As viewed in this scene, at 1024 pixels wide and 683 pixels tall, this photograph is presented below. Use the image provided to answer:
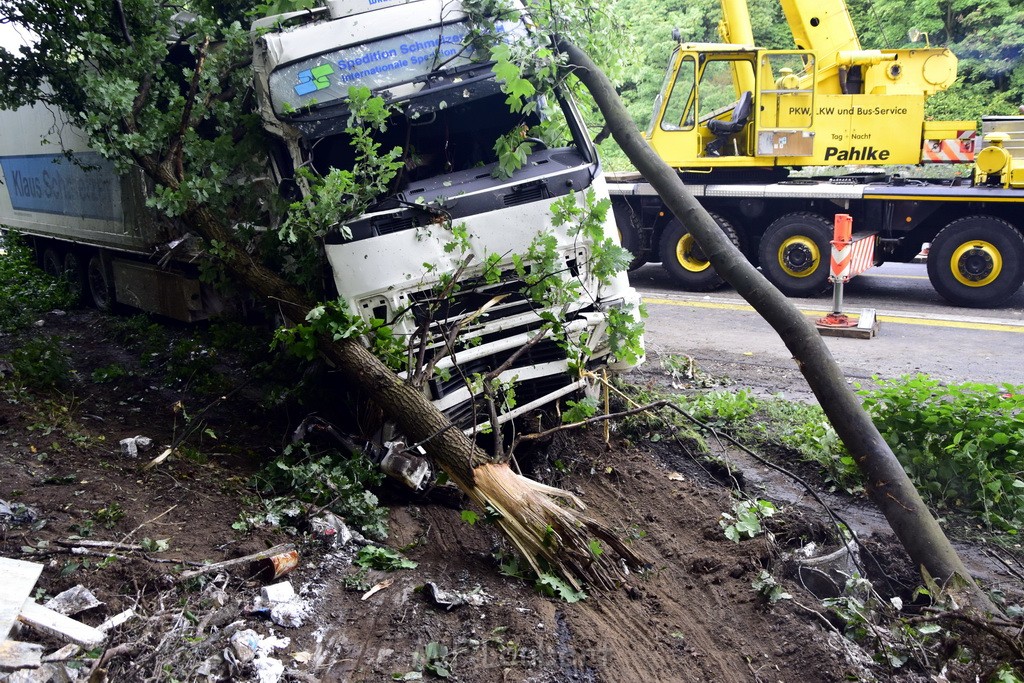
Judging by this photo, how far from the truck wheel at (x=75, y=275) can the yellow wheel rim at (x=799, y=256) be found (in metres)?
8.90

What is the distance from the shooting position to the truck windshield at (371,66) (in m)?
5.81

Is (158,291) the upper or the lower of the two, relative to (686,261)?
upper

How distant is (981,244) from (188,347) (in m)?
8.85

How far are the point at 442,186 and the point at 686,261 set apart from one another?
645cm

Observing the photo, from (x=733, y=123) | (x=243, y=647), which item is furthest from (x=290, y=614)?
(x=733, y=123)

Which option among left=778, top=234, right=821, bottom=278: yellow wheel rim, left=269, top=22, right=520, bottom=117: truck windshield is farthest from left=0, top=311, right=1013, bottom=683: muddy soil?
left=778, top=234, right=821, bottom=278: yellow wheel rim

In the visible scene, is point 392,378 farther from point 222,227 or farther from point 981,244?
point 981,244

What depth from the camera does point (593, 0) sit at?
20.6 ft

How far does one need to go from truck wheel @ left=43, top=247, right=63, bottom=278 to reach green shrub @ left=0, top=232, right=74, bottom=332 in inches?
4.0

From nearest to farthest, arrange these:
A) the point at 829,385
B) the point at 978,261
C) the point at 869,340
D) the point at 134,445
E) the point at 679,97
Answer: the point at 829,385 < the point at 134,445 < the point at 869,340 < the point at 978,261 < the point at 679,97

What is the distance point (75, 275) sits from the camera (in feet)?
36.4

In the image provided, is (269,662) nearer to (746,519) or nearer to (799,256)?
(746,519)

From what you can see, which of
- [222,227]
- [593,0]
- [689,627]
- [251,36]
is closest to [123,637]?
[689,627]

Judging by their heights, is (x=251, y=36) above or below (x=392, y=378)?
above
